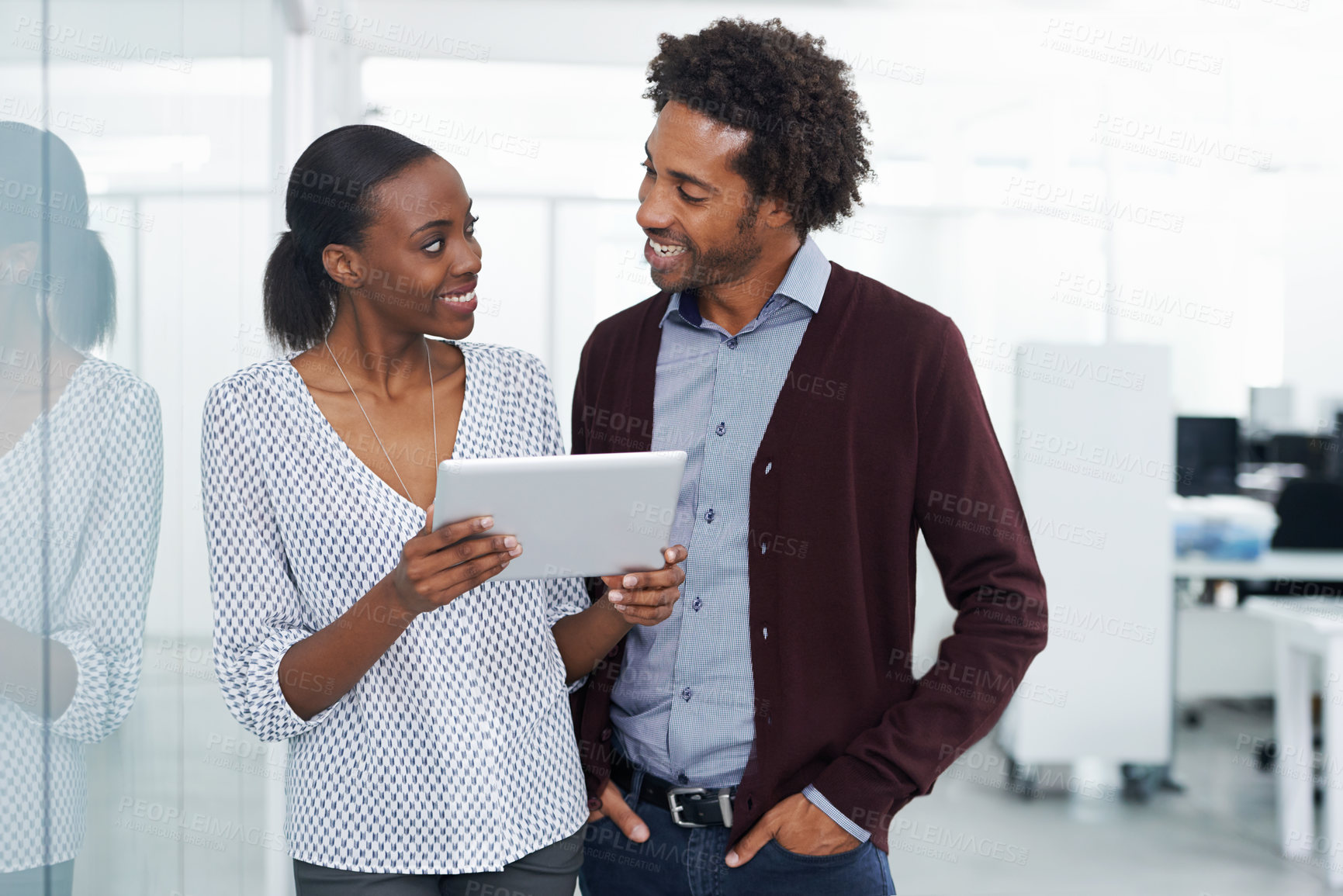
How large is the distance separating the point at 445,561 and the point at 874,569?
2.11 ft

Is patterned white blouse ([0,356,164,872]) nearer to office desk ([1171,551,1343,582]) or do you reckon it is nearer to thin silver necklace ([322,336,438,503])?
A: thin silver necklace ([322,336,438,503])

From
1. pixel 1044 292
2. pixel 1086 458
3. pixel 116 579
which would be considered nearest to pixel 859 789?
pixel 116 579

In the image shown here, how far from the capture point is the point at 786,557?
1.51 metres

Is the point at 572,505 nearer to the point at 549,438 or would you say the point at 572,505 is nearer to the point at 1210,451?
the point at 549,438

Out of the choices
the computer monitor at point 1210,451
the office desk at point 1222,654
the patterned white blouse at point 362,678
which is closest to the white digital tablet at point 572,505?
the patterned white blouse at point 362,678

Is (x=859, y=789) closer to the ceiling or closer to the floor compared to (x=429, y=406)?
closer to the floor

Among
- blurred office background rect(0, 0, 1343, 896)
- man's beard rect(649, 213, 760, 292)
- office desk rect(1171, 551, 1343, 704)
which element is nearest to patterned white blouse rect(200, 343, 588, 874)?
man's beard rect(649, 213, 760, 292)

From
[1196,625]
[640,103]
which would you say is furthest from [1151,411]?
[640,103]

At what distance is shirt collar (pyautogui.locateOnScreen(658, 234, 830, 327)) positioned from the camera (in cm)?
159

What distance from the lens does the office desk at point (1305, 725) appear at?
367cm

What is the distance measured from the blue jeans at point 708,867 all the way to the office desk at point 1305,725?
111 inches

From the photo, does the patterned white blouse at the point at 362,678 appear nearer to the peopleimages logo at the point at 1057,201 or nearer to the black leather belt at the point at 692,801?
the black leather belt at the point at 692,801

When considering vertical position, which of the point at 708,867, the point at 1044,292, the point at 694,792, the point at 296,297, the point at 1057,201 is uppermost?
the point at 1057,201

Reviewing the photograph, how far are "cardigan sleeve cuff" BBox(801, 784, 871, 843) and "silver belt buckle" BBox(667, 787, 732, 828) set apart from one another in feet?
0.34
